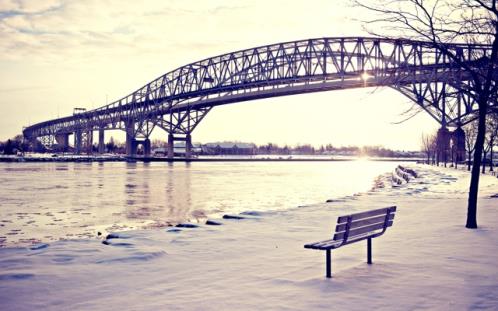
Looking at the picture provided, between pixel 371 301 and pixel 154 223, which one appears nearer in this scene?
pixel 371 301

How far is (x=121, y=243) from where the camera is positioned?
324 inches

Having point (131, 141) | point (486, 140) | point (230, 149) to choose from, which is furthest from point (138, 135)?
point (230, 149)

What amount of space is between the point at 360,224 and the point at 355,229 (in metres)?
0.18

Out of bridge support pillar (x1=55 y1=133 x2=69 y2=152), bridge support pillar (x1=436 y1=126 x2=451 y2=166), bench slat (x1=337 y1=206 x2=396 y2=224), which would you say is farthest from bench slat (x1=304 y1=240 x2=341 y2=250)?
bridge support pillar (x1=55 y1=133 x2=69 y2=152)

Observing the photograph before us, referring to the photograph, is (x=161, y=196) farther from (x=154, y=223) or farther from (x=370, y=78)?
(x=370, y=78)

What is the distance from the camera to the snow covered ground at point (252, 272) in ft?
16.6

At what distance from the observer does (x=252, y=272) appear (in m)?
6.30

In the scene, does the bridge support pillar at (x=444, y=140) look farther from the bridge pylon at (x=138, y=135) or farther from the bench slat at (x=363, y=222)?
the bridge pylon at (x=138, y=135)

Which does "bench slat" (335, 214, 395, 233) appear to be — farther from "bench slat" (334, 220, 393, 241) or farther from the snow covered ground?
the snow covered ground

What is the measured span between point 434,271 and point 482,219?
5.60 m

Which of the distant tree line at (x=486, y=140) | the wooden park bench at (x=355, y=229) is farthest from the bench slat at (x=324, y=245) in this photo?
the distant tree line at (x=486, y=140)

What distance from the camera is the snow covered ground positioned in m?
5.07

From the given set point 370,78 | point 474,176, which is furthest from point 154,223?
point 370,78

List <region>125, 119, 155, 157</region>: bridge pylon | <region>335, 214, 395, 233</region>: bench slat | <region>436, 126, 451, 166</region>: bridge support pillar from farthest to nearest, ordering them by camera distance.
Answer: <region>125, 119, 155, 157</region>: bridge pylon, <region>436, 126, 451, 166</region>: bridge support pillar, <region>335, 214, 395, 233</region>: bench slat
